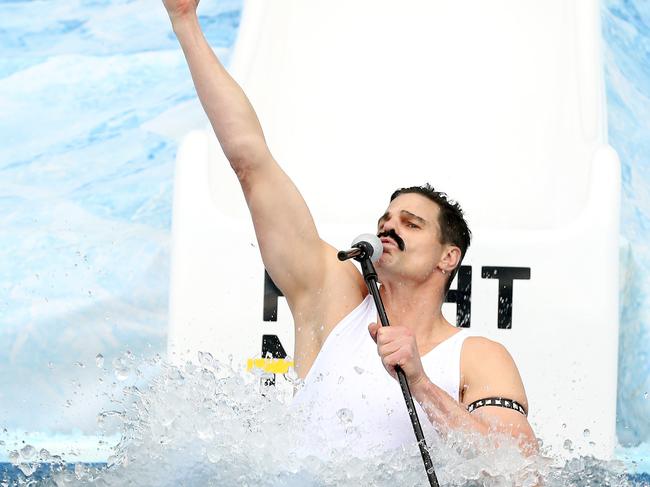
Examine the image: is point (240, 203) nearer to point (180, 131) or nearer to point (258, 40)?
point (258, 40)

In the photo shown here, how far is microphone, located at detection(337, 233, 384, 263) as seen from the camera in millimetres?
1452

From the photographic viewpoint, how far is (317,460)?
4.92 ft

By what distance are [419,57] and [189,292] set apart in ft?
4.86

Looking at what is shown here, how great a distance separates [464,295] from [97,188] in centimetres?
385

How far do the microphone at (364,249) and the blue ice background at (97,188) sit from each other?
2.15 m

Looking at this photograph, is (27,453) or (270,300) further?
(270,300)

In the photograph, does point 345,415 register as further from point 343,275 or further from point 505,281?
point 505,281

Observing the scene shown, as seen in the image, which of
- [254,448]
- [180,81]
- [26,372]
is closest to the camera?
[254,448]

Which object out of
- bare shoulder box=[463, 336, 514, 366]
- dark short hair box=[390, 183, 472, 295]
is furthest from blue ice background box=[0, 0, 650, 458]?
bare shoulder box=[463, 336, 514, 366]

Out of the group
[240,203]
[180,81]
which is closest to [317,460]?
[240,203]

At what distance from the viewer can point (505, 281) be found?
88.3 inches

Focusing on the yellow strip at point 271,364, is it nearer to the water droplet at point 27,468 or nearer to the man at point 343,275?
the man at point 343,275

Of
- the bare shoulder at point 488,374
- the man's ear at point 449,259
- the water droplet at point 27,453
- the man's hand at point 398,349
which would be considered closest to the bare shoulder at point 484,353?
the bare shoulder at point 488,374

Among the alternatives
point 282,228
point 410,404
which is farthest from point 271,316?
point 410,404
